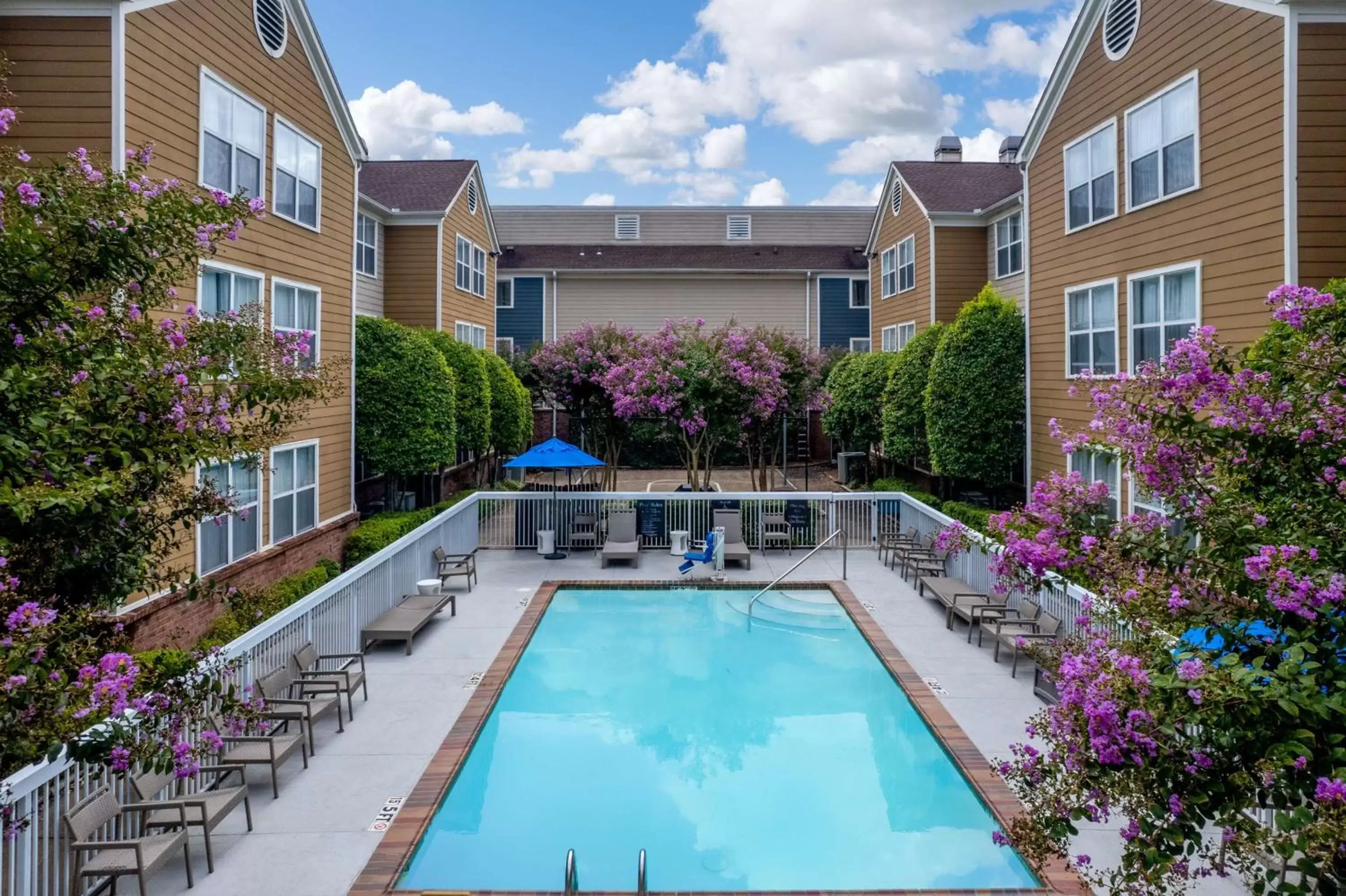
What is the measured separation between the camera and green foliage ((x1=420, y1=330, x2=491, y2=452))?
18.6m

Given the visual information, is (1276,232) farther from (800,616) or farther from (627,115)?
(627,115)

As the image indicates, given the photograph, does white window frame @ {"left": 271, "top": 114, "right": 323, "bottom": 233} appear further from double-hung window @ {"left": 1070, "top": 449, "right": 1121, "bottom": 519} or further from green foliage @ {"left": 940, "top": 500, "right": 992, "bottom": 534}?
double-hung window @ {"left": 1070, "top": 449, "right": 1121, "bottom": 519}

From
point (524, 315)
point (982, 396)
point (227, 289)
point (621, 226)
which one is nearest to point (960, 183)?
point (982, 396)

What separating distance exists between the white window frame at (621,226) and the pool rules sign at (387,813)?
32.6m

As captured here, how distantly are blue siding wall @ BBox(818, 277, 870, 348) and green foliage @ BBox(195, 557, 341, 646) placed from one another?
22.9 m

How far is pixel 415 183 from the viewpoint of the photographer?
2411cm

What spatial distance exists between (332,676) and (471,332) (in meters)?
17.7

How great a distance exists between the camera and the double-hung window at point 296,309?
12.6m

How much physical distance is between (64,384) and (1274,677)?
5047 millimetres

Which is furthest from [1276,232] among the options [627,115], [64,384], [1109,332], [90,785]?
[627,115]

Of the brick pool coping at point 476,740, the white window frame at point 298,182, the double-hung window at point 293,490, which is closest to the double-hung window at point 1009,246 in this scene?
the brick pool coping at point 476,740

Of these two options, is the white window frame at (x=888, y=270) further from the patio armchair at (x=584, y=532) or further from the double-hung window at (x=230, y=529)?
the double-hung window at (x=230, y=529)

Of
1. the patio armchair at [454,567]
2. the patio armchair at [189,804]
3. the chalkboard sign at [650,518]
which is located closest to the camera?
the patio armchair at [189,804]

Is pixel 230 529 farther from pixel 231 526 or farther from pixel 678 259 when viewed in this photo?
pixel 678 259
